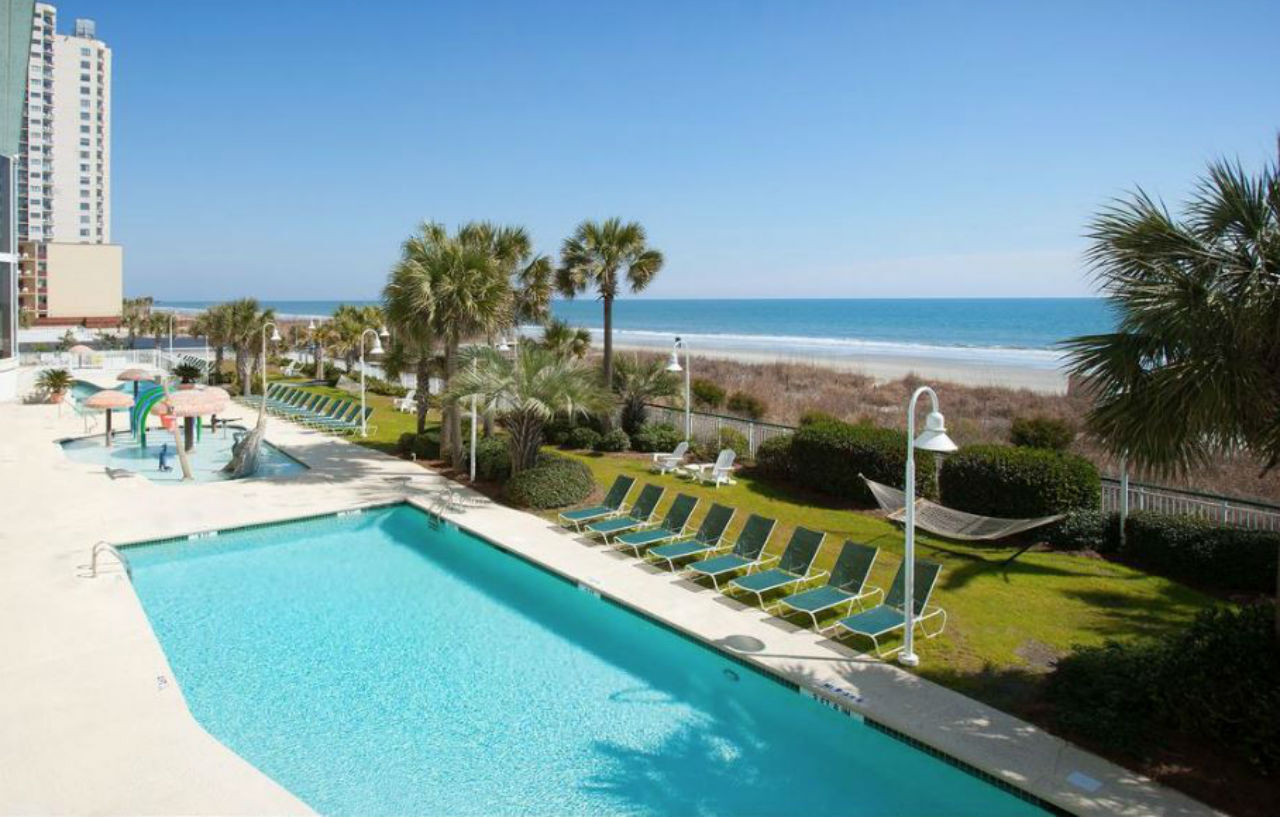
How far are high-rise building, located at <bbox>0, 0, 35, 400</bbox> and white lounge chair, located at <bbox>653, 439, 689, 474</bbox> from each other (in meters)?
25.8

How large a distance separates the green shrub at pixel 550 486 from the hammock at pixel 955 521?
18.4 feet

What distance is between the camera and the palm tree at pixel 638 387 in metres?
22.2

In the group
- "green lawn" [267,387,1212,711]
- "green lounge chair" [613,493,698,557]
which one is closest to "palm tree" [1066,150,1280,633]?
"green lawn" [267,387,1212,711]

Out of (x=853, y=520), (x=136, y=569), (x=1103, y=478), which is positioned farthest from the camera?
(x=853, y=520)

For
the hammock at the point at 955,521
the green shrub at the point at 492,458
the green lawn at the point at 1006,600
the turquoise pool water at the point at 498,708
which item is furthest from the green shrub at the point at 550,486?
the hammock at the point at 955,521

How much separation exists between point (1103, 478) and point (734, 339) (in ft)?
234

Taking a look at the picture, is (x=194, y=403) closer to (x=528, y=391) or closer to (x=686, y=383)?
(x=528, y=391)

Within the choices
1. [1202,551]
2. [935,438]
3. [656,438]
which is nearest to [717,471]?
[656,438]

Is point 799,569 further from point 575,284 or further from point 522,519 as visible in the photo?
point 575,284

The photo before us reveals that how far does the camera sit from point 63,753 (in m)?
6.57

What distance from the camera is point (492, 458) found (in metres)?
17.6

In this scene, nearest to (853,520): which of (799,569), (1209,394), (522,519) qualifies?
(799,569)

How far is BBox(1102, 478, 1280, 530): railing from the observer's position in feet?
37.6

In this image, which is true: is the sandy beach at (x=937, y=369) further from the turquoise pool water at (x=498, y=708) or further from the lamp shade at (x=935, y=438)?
the turquoise pool water at (x=498, y=708)
